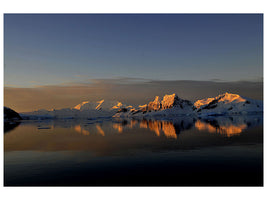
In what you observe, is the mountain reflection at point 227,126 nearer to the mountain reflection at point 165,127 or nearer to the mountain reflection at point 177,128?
the mountain reflection at point 177,128

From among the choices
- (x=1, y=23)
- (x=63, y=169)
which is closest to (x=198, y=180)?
(x=63, y=169)

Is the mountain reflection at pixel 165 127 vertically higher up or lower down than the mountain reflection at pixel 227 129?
lower down

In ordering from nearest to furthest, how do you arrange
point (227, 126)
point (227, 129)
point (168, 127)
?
1. point (227, 129)
2. point (227, 126)
3. point (168, 127)

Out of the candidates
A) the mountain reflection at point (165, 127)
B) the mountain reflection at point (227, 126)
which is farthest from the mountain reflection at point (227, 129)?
the mountain reflection at point (165, 127)

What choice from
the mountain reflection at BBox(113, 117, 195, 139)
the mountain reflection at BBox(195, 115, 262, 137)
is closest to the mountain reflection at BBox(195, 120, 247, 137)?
the mountain reflection at BBox(195, 115, 262, 137)

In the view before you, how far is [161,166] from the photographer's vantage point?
56.2ft

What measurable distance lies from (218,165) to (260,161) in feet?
14.3

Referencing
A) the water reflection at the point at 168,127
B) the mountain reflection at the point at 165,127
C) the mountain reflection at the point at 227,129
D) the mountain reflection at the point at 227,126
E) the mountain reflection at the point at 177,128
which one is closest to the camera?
the mountain reflection at the point at 227,129

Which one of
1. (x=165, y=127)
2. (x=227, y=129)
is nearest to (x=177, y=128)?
(x=165, y=127)

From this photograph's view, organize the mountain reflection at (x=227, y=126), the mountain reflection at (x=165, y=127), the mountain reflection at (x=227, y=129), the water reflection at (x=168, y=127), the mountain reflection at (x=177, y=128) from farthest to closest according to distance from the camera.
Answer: the water reflection at (x=168, y=127), the mountain reflection at (x=165, y=127), the mountain reflection at (x=177, y=128), the mountain reflection at (x=227, y=126), the mountain reflection at (x=227, y=129)

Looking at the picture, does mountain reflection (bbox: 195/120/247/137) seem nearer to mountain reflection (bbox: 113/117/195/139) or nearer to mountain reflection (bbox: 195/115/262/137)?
mountain reflection (bbox: 195/115/262/137)

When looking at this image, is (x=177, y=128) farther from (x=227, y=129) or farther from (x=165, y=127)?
(x=227, y=129)

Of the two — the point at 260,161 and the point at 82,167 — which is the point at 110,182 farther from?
the point at 260,161
